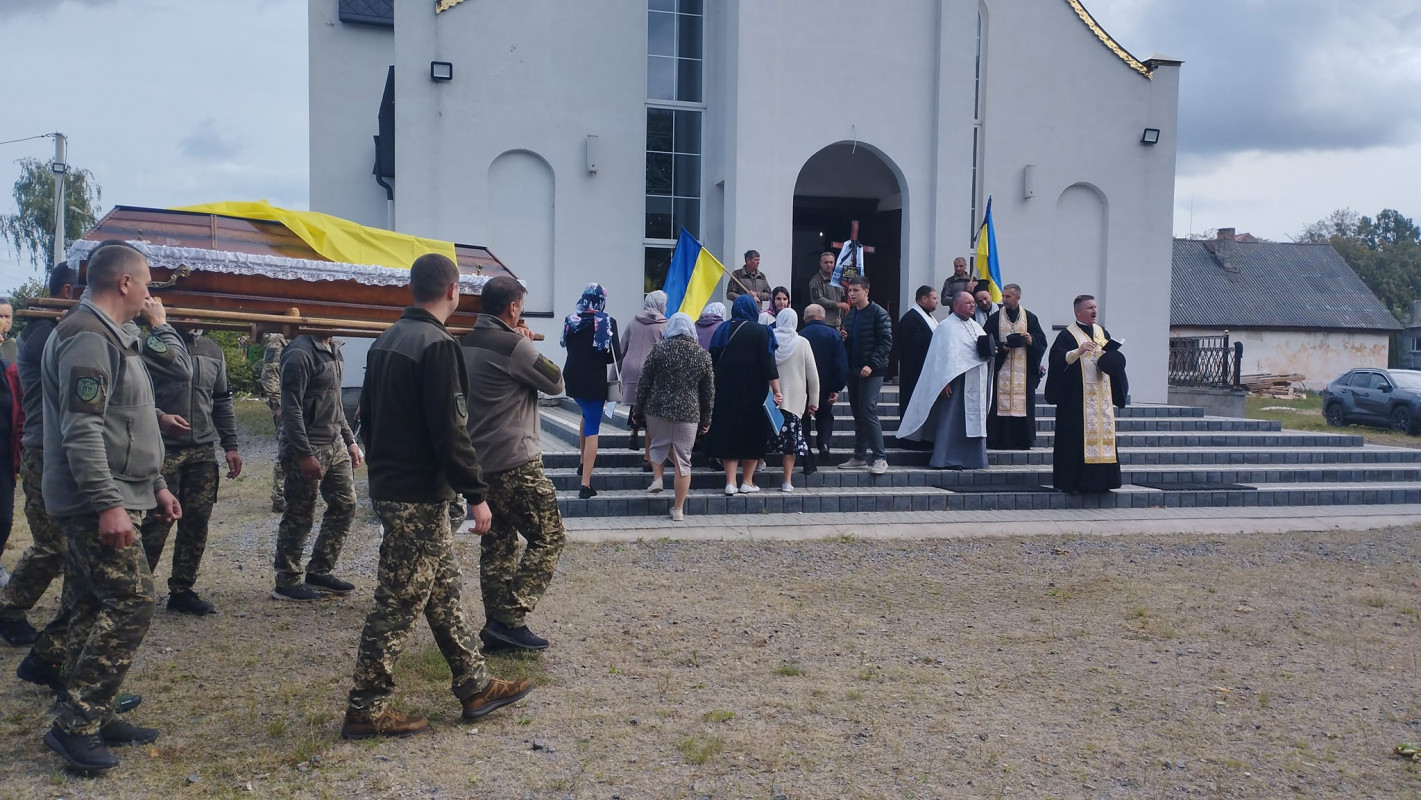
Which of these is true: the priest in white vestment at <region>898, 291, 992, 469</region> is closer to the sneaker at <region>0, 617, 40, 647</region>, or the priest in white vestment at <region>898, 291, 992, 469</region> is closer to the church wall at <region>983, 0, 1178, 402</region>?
the church wall at <region>983, 0, 1178, 402</region>

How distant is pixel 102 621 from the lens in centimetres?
388

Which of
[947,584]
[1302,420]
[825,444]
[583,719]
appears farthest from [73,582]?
[1302,420]

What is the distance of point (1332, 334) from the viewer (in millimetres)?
46375

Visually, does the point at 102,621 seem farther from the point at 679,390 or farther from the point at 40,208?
the point at 40,208

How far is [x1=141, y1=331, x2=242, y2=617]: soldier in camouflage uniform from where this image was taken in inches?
216

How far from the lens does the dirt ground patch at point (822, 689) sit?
399 cm

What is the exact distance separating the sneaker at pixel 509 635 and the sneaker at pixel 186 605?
74.9 inches

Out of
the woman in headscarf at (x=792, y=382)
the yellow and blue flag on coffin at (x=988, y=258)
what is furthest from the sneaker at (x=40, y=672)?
the yellow and blue flag on coffin at (x=988, y=258)

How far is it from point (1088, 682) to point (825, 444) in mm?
5651

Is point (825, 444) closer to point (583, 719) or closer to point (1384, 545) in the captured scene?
point (1384, 545)

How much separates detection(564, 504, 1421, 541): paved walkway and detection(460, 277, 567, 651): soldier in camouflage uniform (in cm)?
303

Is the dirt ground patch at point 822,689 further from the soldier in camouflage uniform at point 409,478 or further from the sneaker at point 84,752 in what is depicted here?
the soldier in camouflage uniform at point 409,478

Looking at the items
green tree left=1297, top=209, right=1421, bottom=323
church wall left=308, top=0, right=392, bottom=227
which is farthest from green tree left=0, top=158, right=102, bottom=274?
green tree left=1297, top=209, right=1421, bottom=323

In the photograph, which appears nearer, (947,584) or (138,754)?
(138,754)
